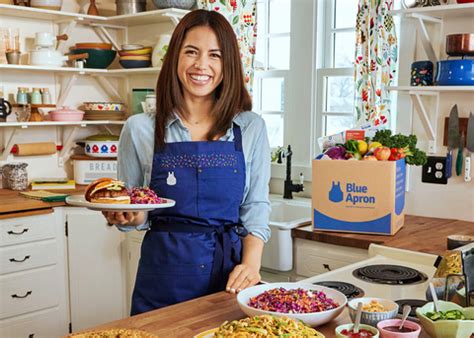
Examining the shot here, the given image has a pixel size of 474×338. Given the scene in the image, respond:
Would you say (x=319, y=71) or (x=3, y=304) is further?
(x=319, y=71)

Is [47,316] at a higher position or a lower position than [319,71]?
lower

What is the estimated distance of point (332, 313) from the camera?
4.73 ft

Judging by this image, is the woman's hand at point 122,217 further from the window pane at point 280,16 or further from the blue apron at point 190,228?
the window pane at point 280,16

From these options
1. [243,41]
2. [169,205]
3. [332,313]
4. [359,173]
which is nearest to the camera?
[332,313]

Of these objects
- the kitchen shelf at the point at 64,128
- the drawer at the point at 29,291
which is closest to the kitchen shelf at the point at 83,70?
the kitchen shelf at the point at 64,128

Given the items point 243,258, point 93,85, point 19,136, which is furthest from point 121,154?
point 93,85

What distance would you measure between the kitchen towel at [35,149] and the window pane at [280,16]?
157 centimetres

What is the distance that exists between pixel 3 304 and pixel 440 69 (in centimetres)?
241

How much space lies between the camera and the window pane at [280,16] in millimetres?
3789

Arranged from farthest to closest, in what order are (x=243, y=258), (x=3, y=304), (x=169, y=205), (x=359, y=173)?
1. (x=3, y=304)
2. (x=359, y=173)
3. (x=243, y=258)
4. (x=169, y=205)

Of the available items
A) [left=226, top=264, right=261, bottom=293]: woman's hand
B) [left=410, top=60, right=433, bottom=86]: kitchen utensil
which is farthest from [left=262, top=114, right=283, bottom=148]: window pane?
[left=226, top=264, right=261, bottom=293]: woman's hand

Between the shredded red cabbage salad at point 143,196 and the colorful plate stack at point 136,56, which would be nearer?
the shredded red cabbage salad at point 143,196

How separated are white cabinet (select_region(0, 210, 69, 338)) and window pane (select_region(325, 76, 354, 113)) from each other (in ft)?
5.49

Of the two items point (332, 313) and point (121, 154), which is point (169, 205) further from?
point (332, 313)
